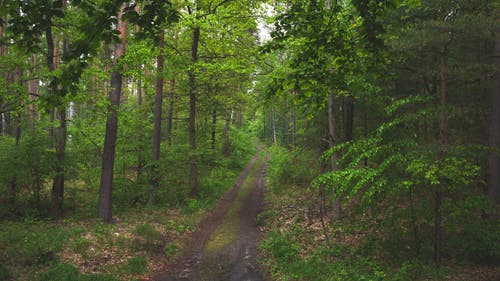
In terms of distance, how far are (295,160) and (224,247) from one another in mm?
Result: 9026

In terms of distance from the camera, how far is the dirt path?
29.9 ft

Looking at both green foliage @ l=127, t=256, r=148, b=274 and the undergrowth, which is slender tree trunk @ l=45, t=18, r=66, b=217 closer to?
green foliage @ l=127, t=256, r=148, b=274

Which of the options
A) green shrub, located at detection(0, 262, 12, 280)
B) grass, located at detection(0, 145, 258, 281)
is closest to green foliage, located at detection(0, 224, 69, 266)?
grass, located at detection(0, 145, 258, 281)

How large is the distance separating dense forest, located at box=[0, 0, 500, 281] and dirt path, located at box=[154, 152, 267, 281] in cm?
9

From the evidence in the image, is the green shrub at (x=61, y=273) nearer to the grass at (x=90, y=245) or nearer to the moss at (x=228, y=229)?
the grass at (x=90, y=245)

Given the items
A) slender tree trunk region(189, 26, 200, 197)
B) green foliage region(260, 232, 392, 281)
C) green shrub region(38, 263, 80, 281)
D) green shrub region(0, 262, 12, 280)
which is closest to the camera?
green shrub region(0, 262, 12, 280)

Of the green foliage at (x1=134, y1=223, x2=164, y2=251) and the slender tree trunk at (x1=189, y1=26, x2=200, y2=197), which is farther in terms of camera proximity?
the slender tree trunk at (x1=189, y1=26, x2=200, y2=197)

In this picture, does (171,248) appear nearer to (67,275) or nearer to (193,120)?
(67,275)

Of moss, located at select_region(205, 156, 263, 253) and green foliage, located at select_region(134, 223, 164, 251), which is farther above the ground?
green foliage, located at select_region(134, 223, 164, 251)

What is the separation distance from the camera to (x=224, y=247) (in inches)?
450

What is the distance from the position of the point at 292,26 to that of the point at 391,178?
220 inches

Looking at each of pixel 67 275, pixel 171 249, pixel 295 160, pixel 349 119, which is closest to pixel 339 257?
pixel 171 249

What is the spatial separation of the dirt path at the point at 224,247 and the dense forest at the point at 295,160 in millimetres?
86

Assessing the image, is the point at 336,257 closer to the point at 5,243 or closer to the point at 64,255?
the point at 64,255
